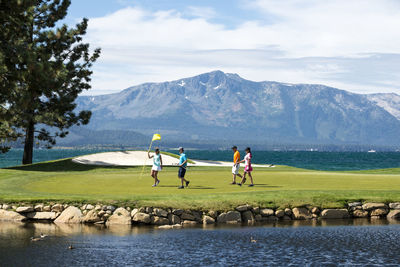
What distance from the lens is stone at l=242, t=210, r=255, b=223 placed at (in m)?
26.0

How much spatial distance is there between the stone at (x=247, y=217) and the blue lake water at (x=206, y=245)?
1.63 m

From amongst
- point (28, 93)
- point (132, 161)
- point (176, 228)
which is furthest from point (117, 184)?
point (132, 161)

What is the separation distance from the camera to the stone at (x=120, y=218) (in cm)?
2503

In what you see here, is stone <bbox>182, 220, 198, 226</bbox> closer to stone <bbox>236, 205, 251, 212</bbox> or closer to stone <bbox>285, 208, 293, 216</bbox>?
stone <bbox>236, 205, 251, 212</bbox>

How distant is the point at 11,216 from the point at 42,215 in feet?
5.16

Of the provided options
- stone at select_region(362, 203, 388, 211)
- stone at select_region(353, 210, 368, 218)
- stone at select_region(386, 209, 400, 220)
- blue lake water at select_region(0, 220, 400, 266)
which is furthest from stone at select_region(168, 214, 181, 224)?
stone at select_region(386, 209, 400, 220)

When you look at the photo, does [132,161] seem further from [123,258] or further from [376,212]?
[123,258]

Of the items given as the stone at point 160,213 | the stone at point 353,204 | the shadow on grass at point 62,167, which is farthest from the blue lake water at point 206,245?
the shadow on grass at point 62,167

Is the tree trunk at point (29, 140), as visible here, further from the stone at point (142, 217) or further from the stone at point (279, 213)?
the stone at point (279, 213)

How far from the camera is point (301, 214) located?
26.6 metres

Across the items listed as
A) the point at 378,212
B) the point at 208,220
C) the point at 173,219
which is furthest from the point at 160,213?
the point at 378,212

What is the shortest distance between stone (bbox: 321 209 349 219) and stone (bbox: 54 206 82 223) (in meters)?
12.2

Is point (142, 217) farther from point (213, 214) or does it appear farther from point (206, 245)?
point (206, 245)

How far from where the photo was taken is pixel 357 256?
18.7 meters
